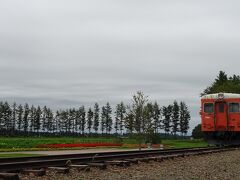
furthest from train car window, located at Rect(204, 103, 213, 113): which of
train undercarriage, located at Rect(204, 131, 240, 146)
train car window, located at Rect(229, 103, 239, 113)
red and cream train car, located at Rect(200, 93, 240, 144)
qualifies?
train undercarriage, located at Rect(204, 131, 240, 146)

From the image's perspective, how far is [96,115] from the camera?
16725 centimetres

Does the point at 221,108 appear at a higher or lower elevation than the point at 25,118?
lower

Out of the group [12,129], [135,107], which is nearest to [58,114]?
[12,129]

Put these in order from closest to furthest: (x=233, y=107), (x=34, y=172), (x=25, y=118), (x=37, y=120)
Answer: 1. (x=34, y=172)
2. (x=233, y=107)
3. (x=25, y=118)
4. (x=37, y=120)

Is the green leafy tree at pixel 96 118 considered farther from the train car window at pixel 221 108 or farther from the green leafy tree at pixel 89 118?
the train car window at pixel 221 108

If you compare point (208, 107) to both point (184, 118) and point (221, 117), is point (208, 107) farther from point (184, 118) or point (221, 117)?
point (184, 118)

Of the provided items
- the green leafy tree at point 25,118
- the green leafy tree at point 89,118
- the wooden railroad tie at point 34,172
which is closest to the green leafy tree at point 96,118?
the green leafy tree at point 89,118

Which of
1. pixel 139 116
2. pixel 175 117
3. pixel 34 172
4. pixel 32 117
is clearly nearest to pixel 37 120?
pixel 32 117

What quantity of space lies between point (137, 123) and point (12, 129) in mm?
119555

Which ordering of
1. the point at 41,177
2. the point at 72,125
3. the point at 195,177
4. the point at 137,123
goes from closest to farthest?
the point at 41,177 < the point at 195,177 < the point at 137,123 < the point at 72,125

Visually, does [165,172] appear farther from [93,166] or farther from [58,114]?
[58,114]

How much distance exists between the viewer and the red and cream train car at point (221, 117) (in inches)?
1143

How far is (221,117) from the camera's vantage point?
29.4 m

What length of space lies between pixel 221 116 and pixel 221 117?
0.24ft
